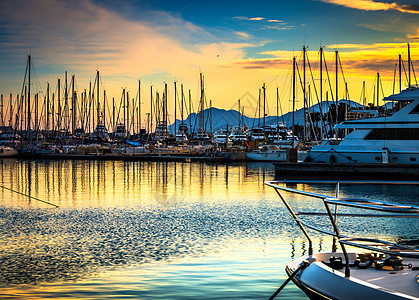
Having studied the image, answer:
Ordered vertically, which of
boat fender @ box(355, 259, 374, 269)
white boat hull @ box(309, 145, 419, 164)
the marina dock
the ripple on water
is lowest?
the ripple on water

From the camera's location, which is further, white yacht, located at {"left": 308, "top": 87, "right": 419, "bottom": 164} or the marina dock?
white yacht, located at {"left": 308, "top": 87, "right": 419, "bottom": 164}

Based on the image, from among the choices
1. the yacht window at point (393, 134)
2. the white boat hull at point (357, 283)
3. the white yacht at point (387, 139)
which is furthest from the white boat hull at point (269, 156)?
the white boat hull at point (357, 283)

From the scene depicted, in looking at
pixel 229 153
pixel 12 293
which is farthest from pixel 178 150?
pixel 12 293

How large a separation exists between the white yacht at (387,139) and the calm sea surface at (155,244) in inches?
471

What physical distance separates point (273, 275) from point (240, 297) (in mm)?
2541

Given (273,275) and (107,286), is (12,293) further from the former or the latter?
(273,275)

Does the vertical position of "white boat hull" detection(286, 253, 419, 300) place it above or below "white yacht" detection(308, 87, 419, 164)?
below

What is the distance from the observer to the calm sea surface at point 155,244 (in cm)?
1434

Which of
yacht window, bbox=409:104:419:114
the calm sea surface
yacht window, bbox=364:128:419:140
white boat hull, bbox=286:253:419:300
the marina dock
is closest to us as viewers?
white boat hull, bbox=286:253:419:300

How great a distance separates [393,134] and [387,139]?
2.47ft

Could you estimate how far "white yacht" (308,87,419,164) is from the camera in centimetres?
5103

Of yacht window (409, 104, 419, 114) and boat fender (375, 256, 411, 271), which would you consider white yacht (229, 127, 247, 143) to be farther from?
boat fender (375, 256, 411, 271)

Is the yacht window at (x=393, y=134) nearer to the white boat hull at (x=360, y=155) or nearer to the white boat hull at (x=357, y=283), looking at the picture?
the white boat hull at (x=360, y=155)

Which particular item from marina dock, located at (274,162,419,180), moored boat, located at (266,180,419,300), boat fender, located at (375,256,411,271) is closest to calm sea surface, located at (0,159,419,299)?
moored boat, located at (266,180,419,300)
